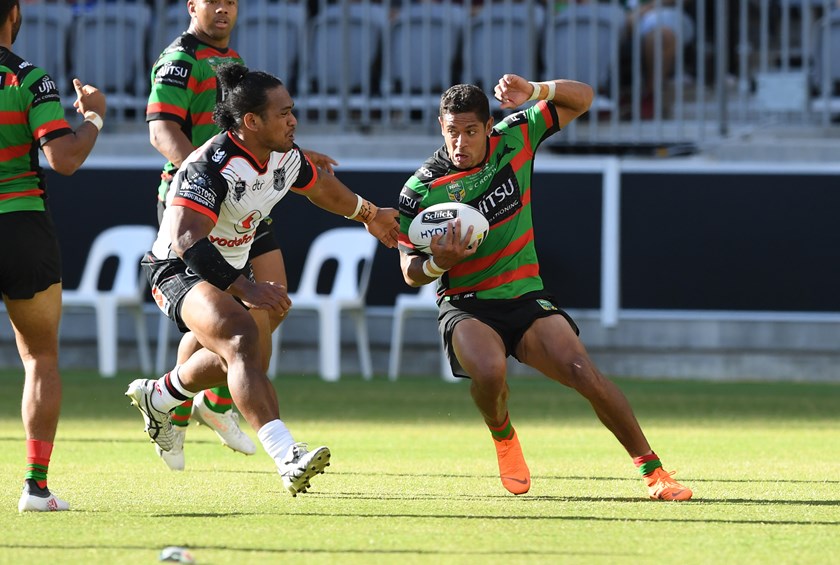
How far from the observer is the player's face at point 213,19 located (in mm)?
8078

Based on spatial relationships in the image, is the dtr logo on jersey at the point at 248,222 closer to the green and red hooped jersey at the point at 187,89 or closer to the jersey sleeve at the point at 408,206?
the jersey sleeve at the point at 408,206

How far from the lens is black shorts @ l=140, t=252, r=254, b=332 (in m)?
6.82

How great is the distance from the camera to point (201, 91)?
8.12m

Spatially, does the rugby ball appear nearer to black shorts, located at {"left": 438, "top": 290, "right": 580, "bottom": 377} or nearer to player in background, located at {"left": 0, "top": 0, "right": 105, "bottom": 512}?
black shorts, located at {"left": 438, "top": 290, "right": 580, "bottom": 377}

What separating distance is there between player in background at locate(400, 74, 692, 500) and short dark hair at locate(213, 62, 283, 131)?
0.86 meters

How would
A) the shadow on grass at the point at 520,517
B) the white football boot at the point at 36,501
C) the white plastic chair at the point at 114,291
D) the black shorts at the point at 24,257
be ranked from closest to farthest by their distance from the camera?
the shadow on grass at the point at 520,517 < the white football boot at the point at 36,501 < the black shorts at the point at 24,257 < the white plastic chair at the point at 114,291

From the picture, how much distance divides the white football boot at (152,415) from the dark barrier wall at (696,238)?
6562mm

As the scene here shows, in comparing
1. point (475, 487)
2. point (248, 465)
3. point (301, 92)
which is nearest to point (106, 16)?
point (301, 92)

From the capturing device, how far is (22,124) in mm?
6375

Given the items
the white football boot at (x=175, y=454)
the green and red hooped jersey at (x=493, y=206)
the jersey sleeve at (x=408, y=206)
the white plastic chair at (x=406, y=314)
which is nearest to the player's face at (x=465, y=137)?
the green and red hooped jersey at (x=493, y=206)

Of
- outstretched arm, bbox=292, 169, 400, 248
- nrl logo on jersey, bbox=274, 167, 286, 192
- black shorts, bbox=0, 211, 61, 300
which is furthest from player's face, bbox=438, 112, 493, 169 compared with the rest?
black shorts, bbox=0, 211, 61, 300

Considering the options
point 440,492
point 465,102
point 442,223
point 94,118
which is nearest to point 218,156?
point 94,118

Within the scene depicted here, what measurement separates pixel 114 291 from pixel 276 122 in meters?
7.77

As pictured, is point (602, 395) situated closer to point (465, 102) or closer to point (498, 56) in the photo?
point (465, 102)
